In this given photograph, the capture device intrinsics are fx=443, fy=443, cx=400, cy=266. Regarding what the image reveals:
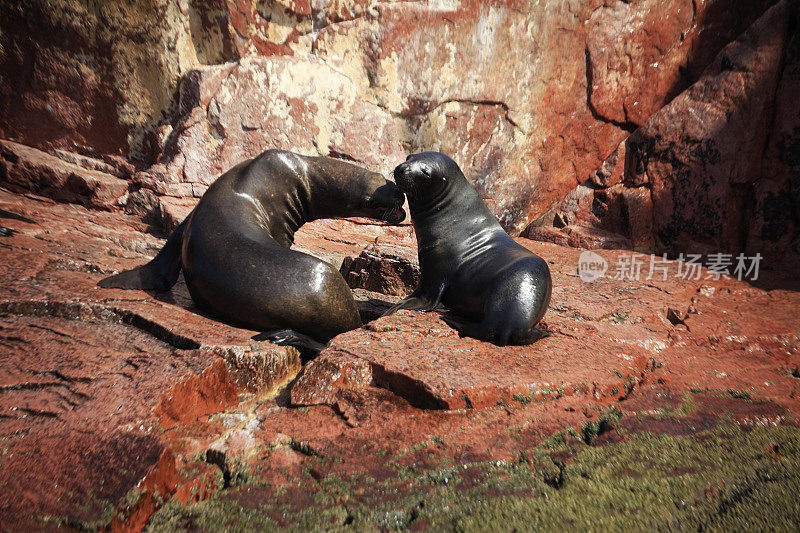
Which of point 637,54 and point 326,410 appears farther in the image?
point 637,54

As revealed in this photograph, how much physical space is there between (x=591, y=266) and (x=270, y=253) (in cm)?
418

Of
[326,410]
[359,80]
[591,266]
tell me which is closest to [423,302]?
[326,410]

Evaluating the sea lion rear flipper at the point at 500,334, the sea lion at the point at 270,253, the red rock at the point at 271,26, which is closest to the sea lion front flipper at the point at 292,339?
the sea lion at the point at 270,253

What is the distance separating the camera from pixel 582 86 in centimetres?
797

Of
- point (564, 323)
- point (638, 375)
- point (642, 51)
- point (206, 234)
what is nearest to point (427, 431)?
point (638, 375)

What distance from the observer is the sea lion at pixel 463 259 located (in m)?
2.84

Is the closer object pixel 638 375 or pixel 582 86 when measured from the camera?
pixel 638 375

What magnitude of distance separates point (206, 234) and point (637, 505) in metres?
2.81

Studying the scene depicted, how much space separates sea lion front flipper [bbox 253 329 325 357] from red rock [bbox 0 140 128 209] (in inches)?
178

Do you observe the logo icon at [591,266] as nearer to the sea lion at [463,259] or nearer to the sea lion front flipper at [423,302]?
the sea lion at [463,259]

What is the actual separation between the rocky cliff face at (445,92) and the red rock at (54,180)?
42cm

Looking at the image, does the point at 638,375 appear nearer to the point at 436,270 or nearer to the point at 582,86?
the point at 436,270

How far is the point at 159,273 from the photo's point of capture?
3.34m

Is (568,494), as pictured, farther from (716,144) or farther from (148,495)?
(716,144)
